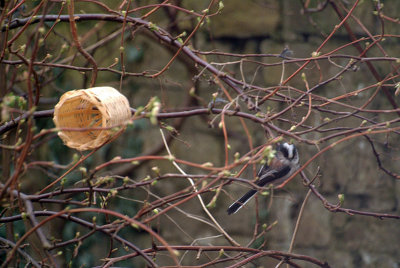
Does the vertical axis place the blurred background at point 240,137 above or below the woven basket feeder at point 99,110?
below

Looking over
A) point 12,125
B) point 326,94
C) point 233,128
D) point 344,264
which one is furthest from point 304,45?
point 12,125

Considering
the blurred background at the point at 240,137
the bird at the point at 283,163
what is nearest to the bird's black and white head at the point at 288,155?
the bird at the point at 283,163

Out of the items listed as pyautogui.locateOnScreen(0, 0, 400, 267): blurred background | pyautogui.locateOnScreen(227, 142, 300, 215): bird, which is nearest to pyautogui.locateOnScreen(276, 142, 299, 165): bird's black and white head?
pyautogui.locateOnScreen(227, 142, 300, 215): bird

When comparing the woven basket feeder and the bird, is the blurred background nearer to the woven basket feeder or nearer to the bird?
the bird

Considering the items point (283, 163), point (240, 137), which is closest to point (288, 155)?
point (283, 163)

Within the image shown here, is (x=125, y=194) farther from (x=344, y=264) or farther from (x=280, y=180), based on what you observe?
(x=344, y=264)

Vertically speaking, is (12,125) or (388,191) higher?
(12,125)

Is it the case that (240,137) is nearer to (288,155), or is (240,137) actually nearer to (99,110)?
(288,155)

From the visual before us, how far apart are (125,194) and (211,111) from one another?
53.0 inches

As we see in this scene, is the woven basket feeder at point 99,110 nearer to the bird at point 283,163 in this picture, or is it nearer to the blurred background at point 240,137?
the bird at point 283,163

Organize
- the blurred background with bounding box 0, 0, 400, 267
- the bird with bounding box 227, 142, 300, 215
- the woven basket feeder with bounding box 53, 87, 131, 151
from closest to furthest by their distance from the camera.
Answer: the woven basket feeder with bounding box 53, 87, 131, 151 < the bird with bounding box 227, 142, 300, 215 < the blurred background with bounding box 0, 0, 400, 267

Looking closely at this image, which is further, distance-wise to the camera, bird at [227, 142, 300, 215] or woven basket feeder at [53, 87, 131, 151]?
bird at [227, 142, 300, 215]

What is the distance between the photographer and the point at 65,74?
2.38m

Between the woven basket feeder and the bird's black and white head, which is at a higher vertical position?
the woven basket feeder
